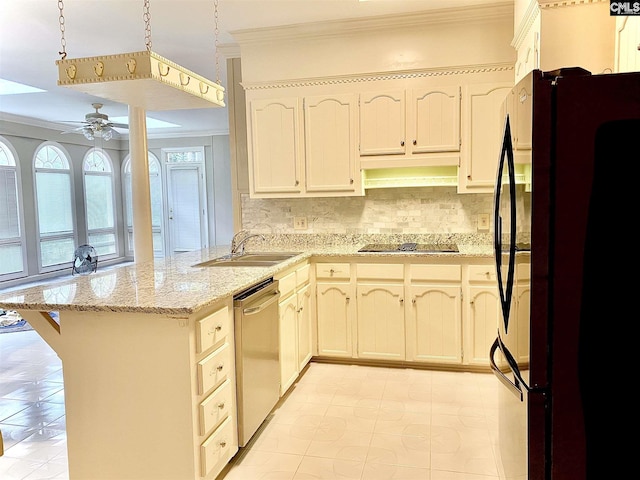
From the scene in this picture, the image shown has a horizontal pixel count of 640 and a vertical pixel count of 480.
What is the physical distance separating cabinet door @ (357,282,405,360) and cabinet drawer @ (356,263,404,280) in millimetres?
61

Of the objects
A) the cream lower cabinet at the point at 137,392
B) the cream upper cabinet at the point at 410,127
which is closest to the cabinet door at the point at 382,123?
the cream upper cabinet at the point at 410,127

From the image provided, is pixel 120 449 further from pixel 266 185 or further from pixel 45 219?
pixel 45 219

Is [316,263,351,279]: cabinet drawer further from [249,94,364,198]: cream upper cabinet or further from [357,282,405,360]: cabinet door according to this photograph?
[249,94,364,198]: cream upper cabinet

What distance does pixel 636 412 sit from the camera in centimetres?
136

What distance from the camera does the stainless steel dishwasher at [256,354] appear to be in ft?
7.85

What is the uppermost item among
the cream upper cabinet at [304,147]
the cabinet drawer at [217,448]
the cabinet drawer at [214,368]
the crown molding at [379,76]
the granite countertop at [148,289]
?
the crown molding at [379,76]

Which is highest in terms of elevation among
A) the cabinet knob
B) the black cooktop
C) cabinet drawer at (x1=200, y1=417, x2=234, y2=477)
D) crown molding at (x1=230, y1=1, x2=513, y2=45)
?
crown molding at (x1=230, y1=1, x2=513, y2=45)

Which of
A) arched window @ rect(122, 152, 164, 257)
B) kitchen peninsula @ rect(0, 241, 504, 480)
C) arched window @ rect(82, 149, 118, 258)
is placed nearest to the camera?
kitchen peninsula @ rect(0, 241, 504, 480)

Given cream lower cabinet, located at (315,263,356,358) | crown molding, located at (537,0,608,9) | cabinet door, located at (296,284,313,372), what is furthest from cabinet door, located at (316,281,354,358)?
crown molding, located at (537,0,608,9)

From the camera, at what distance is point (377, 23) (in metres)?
3.73

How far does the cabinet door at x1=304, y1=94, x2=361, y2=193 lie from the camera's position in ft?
12.4

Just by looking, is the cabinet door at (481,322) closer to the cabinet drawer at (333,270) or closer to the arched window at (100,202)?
the cabinet drawer at (333,270)

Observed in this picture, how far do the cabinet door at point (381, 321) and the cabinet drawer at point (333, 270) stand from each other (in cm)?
14

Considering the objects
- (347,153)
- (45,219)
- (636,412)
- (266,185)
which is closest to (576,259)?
(636,412)
